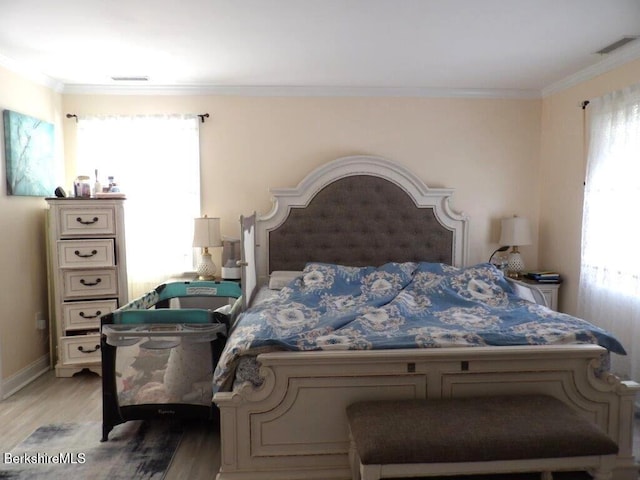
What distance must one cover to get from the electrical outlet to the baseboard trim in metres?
0.24

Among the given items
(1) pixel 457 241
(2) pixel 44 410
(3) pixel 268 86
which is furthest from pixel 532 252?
(2) pixel 44 410

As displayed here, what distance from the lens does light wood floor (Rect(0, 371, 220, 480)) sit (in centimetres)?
225

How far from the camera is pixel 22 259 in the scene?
328cm

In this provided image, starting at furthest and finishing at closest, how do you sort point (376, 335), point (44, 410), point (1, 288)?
point (1, 288) < point (44, 410) < point (376, 335)

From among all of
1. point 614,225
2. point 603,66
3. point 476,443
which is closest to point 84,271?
point 476,443

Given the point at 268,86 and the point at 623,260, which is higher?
the point at 268,86

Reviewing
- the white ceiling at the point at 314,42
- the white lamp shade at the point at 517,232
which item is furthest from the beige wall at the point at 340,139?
the white lamp shade at the point at 517,232

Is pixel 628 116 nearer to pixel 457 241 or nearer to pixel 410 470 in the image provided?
pixel 457 241

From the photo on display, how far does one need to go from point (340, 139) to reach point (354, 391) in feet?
7.92

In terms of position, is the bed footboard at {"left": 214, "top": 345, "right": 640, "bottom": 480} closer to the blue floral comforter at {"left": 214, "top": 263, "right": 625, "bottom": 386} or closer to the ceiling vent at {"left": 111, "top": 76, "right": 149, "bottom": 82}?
the blue floral comforter at {"left": 214, "top": 263, "right": 625, "bottom": 386}

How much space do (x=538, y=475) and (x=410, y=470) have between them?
876mm

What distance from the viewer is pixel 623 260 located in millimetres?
2947

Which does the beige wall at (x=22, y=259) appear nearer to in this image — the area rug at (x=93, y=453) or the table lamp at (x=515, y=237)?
the area rug at (x=93, y=453)

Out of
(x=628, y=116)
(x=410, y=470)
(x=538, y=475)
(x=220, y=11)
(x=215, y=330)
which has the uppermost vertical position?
(x=220, y=11)
